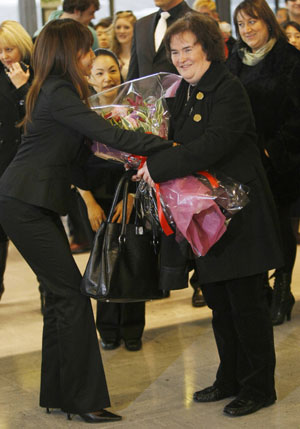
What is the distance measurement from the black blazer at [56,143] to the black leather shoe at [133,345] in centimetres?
131

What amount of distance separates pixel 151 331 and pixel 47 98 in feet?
6.39

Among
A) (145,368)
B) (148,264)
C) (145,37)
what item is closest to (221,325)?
(148,264)

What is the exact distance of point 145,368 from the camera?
12.8 feet

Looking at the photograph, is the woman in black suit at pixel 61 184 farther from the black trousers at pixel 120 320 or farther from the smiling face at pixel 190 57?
the black trousers at pixel 120 320

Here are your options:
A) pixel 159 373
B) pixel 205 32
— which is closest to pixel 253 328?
pixel 159 373

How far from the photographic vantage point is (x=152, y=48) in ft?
16.4

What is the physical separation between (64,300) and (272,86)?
1895 millimetres

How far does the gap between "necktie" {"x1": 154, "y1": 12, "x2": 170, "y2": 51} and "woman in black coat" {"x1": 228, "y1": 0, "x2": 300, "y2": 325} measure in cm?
71

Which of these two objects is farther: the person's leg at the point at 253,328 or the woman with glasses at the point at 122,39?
the woman with glasses at the point at 122,39

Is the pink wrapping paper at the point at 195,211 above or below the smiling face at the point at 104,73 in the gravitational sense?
below

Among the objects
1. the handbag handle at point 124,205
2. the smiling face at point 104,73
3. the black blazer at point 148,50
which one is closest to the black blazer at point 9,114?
the smiling face at point 104,73

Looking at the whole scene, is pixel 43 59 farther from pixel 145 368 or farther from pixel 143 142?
pixel 145 368

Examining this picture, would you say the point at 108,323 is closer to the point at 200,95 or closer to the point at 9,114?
the point at 9,114

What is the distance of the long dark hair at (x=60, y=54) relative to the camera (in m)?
3.10
